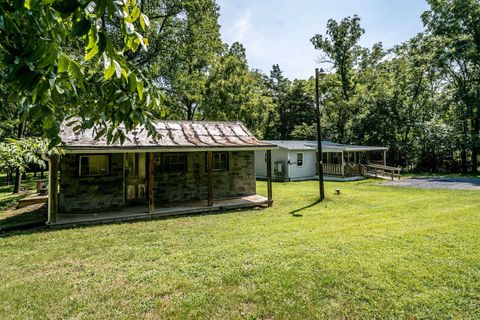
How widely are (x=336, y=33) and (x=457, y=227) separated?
28.4 metres

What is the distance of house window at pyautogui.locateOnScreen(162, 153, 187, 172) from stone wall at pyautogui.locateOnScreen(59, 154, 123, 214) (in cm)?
152

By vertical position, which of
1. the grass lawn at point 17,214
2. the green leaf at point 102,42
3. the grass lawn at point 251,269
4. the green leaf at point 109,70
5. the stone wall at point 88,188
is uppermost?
the green leaf at point 102,42

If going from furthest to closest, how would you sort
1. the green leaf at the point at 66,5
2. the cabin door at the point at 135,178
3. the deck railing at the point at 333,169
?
the deck railing at the point at 333,169 → the cabin door at the point at 135,178 → the green leaf at the point at 66,5

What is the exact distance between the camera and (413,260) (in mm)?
4738

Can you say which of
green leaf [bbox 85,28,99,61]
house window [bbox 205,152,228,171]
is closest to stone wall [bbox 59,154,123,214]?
house window [bbox 205,152,228,171]

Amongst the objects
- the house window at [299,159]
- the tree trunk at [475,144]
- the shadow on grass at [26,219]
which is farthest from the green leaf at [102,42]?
the tree trunk at [475,144]

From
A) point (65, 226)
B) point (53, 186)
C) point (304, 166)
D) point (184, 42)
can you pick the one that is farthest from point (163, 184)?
point (304, 166)

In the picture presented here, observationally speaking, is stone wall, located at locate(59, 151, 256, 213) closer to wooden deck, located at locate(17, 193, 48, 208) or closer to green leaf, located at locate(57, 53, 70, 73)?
wooden deck, located at locate(17, 193, 48, 208)

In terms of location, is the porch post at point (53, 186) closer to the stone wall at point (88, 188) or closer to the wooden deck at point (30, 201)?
the stone wall at point (88, 188)

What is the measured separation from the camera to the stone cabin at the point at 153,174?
26.8 ft

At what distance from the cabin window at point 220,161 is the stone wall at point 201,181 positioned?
0.17 metres

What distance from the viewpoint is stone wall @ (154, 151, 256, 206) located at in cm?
1016

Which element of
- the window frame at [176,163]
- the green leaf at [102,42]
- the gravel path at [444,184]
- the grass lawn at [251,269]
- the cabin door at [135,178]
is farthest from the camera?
the gravel path at [444,184]

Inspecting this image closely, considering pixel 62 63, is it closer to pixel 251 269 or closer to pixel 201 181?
pixel 251 269
